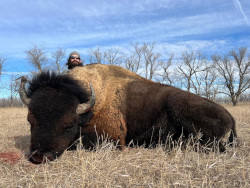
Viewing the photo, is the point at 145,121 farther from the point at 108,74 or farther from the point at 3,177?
the point at 3,177

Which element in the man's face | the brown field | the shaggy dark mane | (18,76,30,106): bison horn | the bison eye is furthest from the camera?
the man's face

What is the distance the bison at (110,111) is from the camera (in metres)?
3.51

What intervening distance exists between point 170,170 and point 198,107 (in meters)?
2.19

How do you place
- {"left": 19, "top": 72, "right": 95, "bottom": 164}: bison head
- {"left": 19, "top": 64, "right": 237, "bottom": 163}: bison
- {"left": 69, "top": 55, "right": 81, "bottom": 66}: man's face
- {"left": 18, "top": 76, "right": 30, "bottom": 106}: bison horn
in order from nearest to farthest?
1. {"left": 19, "top": 72, "right": 95, "bottom": 164}: bison head
2. {"left": 19, "top": 64, "right": 237, "bottom": 163}: bison
3. {"left": 18, "top": 76, "right": 30, "bottom": 106}: bison horn
4. {"left": 69, "top": 55, "right": 81, "bottom": 66}: man's face

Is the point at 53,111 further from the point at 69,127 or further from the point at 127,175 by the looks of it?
the point at 127,175

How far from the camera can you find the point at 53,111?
3.50 m

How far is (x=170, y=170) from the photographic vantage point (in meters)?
2.65

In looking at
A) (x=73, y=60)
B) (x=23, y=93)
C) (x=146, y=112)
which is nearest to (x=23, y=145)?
(x=23, y=93)

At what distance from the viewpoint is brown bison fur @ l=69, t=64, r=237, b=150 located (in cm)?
439

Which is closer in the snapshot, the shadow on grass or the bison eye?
the bison eye

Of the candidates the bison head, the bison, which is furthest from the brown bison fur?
the bison head

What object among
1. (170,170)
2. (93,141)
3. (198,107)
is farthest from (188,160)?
(93,141)

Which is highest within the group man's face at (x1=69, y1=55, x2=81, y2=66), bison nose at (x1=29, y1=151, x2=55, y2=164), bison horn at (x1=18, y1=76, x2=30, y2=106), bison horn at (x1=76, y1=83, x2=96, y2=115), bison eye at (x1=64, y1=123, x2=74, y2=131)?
man's face at (x1=69, y1=55, x2=81, y2=66)

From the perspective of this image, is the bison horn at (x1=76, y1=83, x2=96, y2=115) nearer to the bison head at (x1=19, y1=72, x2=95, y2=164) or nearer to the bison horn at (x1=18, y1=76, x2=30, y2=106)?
the bison head at (x1=19, y1=72, x2=95, y2=164)
